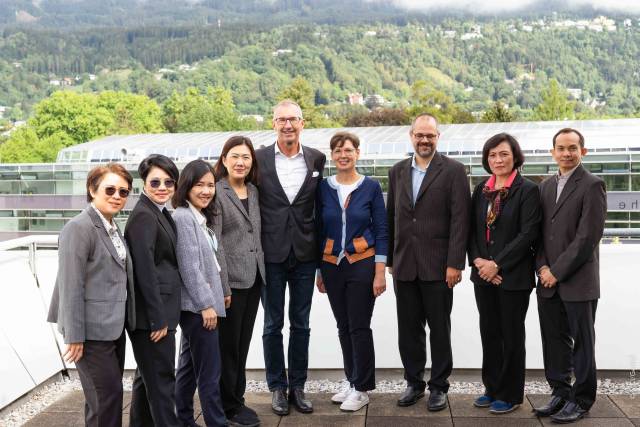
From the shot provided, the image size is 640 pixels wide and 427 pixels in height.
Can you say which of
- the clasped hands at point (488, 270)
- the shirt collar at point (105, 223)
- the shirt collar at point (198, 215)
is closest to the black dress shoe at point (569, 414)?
the clasped hands at point (488, 270)

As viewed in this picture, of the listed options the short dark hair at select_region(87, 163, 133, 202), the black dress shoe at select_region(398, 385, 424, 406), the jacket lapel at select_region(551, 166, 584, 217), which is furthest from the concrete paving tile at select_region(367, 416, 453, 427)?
the short dark hair at select_region(87, 163, 133, 202)

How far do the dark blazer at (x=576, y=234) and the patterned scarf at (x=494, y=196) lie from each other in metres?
0.19

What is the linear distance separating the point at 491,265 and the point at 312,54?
123m

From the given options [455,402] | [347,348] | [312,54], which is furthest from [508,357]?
[312,54]

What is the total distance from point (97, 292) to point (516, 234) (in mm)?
1907

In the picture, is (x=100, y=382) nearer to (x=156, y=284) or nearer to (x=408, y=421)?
(x=156, y=284)

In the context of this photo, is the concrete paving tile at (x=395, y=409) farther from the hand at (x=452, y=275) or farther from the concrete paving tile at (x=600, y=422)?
the hand at (x=452, y=275)

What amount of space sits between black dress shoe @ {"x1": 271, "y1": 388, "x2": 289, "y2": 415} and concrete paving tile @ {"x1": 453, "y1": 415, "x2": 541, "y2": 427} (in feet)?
2.69

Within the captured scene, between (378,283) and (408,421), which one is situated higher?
(378,283)

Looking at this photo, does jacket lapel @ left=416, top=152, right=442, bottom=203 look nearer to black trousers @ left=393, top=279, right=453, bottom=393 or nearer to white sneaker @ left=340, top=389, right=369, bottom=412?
black trousers @ left=393, top=279, right=453, bottom=393

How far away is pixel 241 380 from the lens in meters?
3.66

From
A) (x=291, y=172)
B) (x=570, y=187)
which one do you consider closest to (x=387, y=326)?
(x=291, y=172)

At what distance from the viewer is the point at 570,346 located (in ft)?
12.0

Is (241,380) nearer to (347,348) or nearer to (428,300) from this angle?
(347,348)
